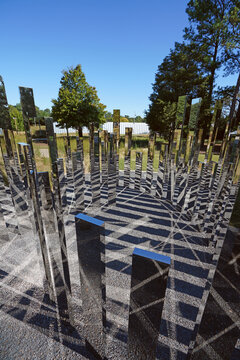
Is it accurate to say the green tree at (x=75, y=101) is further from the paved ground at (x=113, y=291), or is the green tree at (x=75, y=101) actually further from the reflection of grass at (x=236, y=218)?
the reflection of grass at (x=236, y=218)

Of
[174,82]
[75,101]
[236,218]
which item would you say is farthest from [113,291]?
[75,101]

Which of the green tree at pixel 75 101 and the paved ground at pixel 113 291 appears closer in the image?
the paved ground at pixel 113 291

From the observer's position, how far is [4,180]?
3.54m

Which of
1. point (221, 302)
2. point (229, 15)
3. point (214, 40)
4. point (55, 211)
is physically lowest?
point (221, 302)

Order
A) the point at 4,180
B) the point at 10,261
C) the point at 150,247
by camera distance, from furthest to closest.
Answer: the point at 4,180 → the point at 150,247 → the point at 10,261

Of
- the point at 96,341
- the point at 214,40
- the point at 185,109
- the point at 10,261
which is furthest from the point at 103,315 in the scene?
the point at 214,40

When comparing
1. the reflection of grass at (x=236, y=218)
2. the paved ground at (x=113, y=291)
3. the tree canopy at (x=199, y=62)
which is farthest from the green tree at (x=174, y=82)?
the reflection of grass at (x=236, y=218)

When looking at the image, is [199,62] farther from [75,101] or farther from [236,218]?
[236,218]

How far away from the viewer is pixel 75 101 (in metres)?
24.2

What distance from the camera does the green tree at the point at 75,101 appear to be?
24.2m

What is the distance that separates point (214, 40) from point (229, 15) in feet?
5.92

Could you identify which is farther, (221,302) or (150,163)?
(150,163)

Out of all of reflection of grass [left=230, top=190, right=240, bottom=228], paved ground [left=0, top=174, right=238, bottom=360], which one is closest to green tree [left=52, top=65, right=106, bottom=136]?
paved ground [left=0, top=174, right=238, bottom=360]

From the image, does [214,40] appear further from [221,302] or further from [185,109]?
[221,302]
